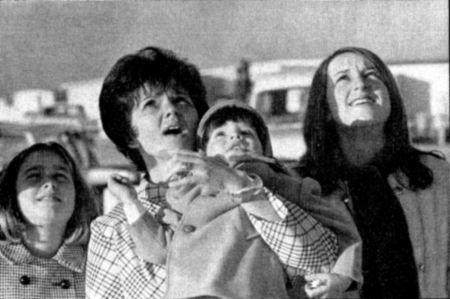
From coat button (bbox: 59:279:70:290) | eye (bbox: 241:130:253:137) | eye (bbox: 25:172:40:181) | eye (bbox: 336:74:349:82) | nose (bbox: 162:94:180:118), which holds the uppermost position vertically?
eye (bbox: 336:74:349:82)

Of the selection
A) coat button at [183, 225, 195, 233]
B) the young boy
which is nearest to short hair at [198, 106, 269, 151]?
the young boy

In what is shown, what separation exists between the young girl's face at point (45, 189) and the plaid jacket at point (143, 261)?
104 mm

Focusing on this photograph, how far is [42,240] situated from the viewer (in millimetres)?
1060

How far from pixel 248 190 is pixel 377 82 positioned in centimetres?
25

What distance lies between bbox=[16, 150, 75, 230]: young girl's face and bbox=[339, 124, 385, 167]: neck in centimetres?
40

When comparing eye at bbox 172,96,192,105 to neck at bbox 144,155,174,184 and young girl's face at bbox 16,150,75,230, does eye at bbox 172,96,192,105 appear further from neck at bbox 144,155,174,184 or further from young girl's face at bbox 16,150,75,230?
young girl's face at bbox 16,150,75,230

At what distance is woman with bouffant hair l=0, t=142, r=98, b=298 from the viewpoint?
105cm

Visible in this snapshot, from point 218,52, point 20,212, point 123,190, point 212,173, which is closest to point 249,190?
point 212,173

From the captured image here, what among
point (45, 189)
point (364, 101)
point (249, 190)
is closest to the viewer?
point (249, 190)

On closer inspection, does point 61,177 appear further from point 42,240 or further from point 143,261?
point 143,261

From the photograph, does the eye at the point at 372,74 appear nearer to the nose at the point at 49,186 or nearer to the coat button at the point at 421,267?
the coat button at the point at 421,267

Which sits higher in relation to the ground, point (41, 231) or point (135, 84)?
point (135, 84)

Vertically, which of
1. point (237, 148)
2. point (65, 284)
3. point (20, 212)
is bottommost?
point (65, 284)

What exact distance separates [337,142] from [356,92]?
0.07 m
